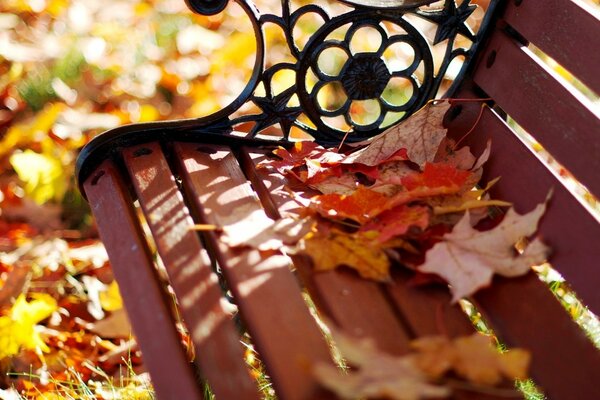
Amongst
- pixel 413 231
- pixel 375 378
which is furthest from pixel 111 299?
pixel 375 378

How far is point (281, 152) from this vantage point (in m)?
1.65

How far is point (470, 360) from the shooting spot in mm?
992

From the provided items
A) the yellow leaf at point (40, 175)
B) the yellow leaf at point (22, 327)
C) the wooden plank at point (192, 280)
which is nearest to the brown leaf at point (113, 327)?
the yellow leaf at point (22, 327)

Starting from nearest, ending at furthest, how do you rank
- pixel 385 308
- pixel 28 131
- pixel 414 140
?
pixel 385 308 → pixel 414 140 → pixel 28 131

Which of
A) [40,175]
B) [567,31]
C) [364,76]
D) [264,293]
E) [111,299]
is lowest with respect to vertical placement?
[264,293]

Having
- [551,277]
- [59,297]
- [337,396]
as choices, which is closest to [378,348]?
[337,396]

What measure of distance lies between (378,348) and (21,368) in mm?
1330

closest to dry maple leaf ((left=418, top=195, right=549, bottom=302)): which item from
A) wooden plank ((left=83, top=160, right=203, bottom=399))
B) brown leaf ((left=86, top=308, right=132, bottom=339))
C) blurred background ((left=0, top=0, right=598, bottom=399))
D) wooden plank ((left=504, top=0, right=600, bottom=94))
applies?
wooden plank ((left=504, top=0, right=600, bottom=94))

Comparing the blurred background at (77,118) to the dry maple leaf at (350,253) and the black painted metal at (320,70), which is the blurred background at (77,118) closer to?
the black painted metal at (320,70)

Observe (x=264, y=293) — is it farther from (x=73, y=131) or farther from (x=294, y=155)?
(x=73, y=131)

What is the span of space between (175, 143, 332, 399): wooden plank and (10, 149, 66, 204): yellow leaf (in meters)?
1.19

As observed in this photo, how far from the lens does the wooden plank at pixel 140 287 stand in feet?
3.60

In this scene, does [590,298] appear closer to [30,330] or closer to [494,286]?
[494,286]

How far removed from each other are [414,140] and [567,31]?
0.37 meters
